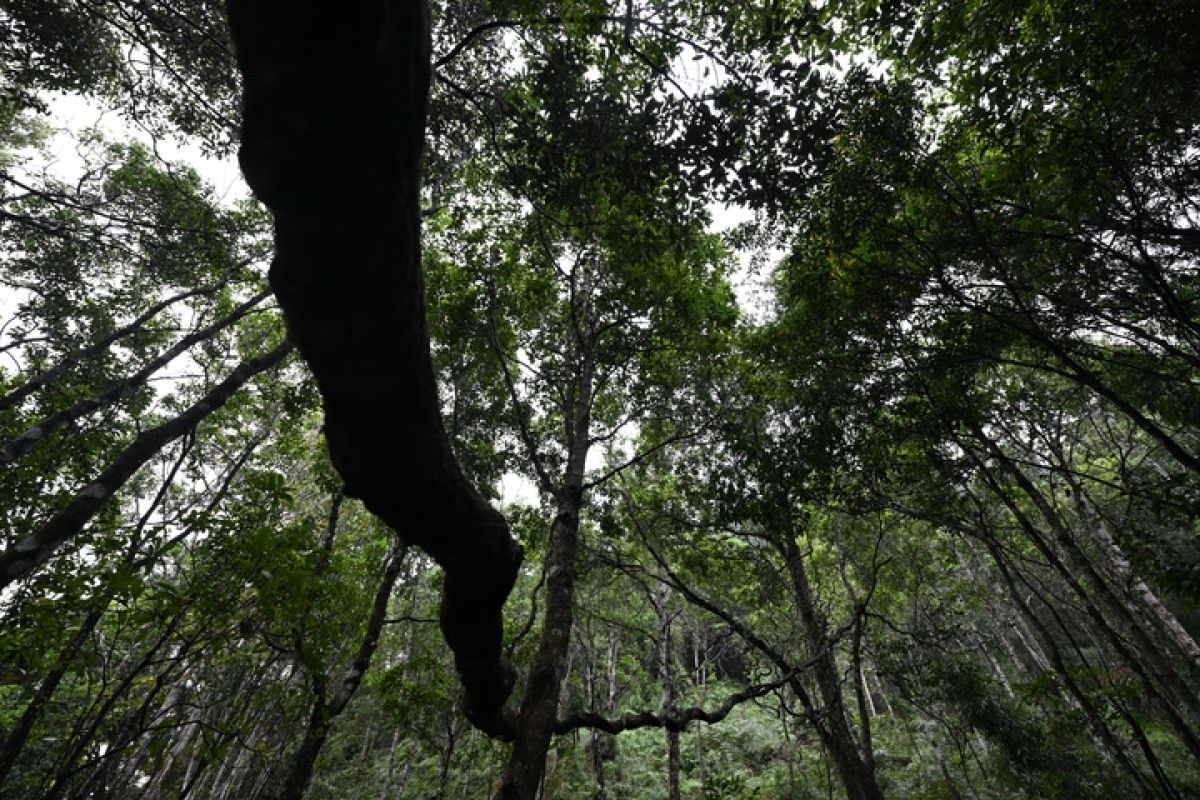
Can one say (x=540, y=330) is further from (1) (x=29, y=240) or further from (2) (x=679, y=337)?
(1) (x=29, y=240)

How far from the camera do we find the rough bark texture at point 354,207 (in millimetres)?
1118

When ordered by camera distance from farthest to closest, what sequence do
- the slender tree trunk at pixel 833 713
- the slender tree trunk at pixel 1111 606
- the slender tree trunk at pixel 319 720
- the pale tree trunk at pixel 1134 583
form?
the pale tree trunk at pixel 1134 583, the slender tree trunk at pixel 1111 606, the slender tree trunk at pixel 319 720, the slender tree trunk at pixel 833 713

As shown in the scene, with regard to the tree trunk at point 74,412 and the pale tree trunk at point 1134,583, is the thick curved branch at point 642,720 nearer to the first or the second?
the tree trunk at point 74,412

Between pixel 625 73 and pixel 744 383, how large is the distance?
17.3 ft

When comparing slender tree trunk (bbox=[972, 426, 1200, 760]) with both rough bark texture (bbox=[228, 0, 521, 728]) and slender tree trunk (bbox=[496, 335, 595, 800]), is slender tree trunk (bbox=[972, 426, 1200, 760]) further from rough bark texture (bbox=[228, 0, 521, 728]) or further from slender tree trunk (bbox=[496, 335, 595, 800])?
rough bark texture (bbox=[228, 0, 521, 728])

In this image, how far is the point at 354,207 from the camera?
132 cm

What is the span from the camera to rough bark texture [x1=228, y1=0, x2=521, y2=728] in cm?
112

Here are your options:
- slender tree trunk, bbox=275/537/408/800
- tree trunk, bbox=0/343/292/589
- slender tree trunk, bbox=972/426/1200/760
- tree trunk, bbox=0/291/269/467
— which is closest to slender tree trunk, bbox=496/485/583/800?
slender tree trunk, bbox=275/537/408/800

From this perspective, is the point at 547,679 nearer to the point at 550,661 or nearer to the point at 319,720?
the point at 550,661

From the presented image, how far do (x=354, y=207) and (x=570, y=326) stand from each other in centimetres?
767

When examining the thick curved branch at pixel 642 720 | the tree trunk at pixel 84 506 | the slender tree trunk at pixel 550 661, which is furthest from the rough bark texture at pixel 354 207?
the tree trunk at pixel 84 506

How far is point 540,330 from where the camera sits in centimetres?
892

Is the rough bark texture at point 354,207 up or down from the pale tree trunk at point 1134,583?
down

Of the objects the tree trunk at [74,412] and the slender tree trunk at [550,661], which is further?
the tree trunk at [74,412]
